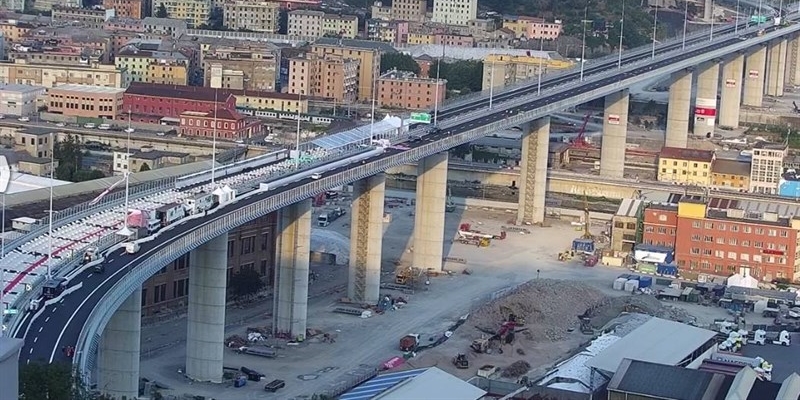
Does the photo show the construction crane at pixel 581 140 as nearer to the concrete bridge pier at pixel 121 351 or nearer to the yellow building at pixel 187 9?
the yellow building at pixel 187 9

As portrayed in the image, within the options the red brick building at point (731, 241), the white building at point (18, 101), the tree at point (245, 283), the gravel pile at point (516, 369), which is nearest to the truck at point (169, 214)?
the tree at point (245, 283)

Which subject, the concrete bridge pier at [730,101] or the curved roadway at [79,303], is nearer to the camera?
the curved roadway at [79,303]

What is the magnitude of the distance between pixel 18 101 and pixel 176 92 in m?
3.84

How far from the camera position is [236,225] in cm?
2362

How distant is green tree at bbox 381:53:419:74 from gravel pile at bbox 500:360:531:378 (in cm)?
3093

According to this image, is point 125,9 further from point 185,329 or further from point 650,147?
point 185,329

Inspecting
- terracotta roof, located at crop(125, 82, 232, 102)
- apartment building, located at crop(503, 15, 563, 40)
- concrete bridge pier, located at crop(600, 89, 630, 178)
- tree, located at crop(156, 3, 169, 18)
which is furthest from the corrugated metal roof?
tree, located at crop(156, 3, 169, 18)

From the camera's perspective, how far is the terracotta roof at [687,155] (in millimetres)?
41031

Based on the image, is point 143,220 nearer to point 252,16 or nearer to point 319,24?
point 319,24

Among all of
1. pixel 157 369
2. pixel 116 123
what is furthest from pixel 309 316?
pixel 116 123

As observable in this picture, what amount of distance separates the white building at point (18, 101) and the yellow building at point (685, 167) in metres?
15.5

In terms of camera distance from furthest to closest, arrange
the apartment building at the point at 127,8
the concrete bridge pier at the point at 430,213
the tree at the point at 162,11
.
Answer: the apartment building at the point at 127,8 → the tree at the point at 162,11 → the concrete bridge pier at the point at 430,213

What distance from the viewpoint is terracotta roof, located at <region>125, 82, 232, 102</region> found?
44312mm

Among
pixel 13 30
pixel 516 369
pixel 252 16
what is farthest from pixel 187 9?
pixel 516 369
